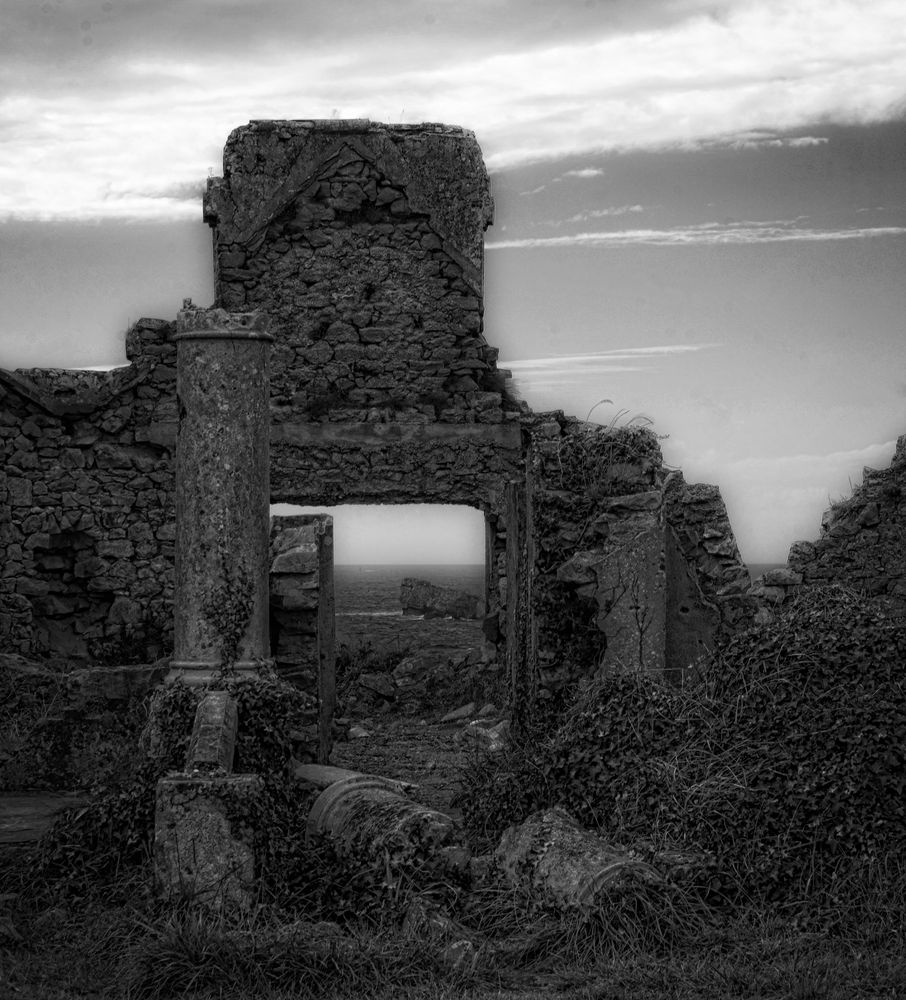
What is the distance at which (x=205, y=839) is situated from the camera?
6301 millimetres

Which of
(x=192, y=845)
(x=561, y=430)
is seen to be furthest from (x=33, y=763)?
(x=561, y=430)

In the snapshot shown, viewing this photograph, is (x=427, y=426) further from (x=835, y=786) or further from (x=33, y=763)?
(x=835, y=786)

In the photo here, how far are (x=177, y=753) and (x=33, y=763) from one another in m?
2.34

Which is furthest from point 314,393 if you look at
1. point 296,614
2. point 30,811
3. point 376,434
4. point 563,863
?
point 563,863

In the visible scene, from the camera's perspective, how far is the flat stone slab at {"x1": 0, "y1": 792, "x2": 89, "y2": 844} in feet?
23.9

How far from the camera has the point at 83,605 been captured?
13.5 m

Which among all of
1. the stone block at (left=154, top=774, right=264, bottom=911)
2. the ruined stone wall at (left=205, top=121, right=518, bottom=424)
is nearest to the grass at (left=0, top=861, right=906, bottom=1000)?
the stone block at (left=154, top=774, right=264, bottom=911)

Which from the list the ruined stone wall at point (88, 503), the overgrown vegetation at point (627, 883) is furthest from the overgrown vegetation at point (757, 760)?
the ruined stone wall at point (88, 503)

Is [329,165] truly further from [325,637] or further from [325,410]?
[325,637]

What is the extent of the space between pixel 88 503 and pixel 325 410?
2.63 meters

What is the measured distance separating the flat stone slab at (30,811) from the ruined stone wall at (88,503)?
491cm

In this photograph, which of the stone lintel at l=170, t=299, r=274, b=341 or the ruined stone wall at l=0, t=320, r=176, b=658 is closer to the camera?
the stone lintel at l=170, t=299, r=274, b=341

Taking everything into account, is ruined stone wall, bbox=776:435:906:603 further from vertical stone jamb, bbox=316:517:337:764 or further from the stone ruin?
vertical stone jamb, bbox=316:517:337:764

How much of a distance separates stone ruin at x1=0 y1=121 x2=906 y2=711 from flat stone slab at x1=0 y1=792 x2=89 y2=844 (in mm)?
4145
